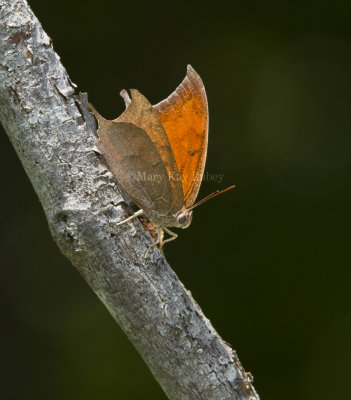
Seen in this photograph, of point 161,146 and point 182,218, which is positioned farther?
point 182,218

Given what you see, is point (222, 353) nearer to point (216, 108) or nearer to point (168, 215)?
point (168, 215)

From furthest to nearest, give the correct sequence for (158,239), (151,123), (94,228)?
(151,123), (158,239), (94,228)

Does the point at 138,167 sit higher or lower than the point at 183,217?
higher

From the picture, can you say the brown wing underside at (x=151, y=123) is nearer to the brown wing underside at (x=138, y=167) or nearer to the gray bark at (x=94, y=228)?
the brown wing underside at (x=138, y=167)

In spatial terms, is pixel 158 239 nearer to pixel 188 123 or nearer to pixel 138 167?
pixel 138 167

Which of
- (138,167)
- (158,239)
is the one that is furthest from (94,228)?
(138,167)

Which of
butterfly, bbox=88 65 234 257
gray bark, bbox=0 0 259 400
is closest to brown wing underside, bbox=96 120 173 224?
butterfly, bbox=88 65 234 257

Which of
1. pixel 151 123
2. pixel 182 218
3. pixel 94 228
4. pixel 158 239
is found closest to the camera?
pixel 94 228
